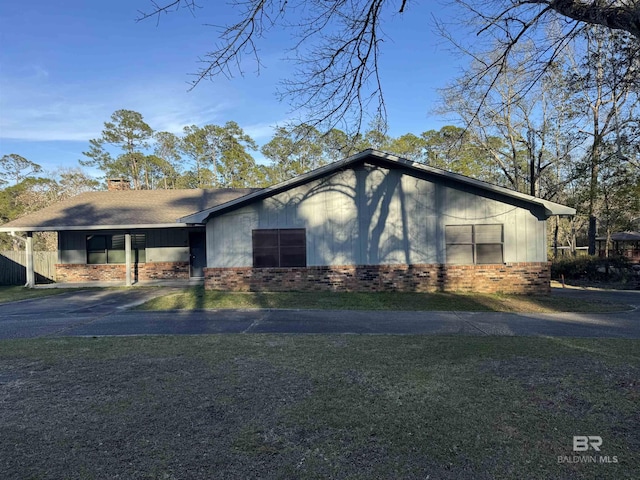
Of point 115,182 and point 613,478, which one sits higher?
point 115,182

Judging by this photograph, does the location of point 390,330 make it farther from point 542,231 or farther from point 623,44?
point 542,231

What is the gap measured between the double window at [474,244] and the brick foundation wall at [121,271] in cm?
1109

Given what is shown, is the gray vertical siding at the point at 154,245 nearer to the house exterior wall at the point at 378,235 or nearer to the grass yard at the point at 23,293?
the grass yard at the point at 23,293

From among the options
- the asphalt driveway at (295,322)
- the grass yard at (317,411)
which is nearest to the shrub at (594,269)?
the asphalt driveway at (295,322)

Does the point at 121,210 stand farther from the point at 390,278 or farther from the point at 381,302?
the point at 381,302

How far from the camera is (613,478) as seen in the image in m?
2.73

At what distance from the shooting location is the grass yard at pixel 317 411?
292 centimetres

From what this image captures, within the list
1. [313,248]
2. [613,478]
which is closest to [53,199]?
[313,248]

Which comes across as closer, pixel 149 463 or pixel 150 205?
pixel 149 463

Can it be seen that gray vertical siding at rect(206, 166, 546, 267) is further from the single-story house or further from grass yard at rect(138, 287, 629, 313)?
grass yard at rect(138, 287, 629, 313)

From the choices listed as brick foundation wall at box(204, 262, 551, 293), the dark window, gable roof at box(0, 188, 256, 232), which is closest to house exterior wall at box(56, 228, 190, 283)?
gable roof at box(0, 188, 256, 232)

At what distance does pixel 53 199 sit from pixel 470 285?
→ 3395 cm

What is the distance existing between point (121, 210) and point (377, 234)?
11.3 metres

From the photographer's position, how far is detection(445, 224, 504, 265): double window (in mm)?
13156
